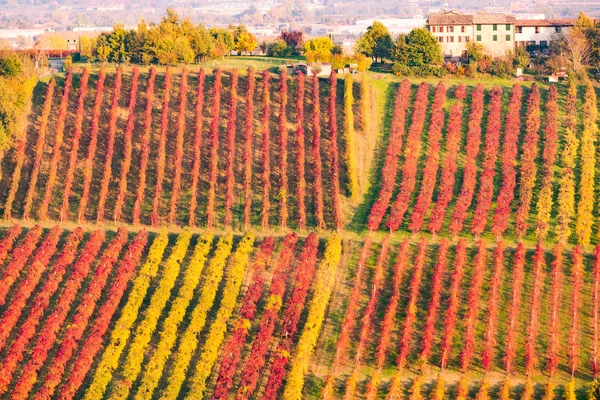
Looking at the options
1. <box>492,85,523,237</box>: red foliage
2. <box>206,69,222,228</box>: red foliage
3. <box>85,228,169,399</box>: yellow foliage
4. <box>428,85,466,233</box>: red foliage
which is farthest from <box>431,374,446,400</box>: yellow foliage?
<box>206,69,222,228</box>: red foliage

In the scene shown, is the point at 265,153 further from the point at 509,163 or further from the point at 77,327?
the point at 77,327

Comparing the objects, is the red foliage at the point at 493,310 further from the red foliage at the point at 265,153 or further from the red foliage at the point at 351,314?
the red foliage at the point at 265,153

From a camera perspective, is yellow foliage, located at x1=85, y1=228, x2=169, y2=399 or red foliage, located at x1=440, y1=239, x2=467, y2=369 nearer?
yellow foliage, located at x1=85, y1=228, x2=169, y2=399

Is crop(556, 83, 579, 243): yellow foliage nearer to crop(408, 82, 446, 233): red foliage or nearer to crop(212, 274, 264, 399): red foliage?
crop(408, 82, 446, 233): red foliage

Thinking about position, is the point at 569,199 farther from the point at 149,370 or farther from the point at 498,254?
the point at 149,370

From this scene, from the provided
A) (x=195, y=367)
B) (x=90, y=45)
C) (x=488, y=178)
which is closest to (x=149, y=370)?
(x=195, y=367)

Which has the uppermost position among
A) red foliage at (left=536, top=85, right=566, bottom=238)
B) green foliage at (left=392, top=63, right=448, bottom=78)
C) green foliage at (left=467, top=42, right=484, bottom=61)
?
green foliage at (left=467, top=42, right=484, bottom=61)
